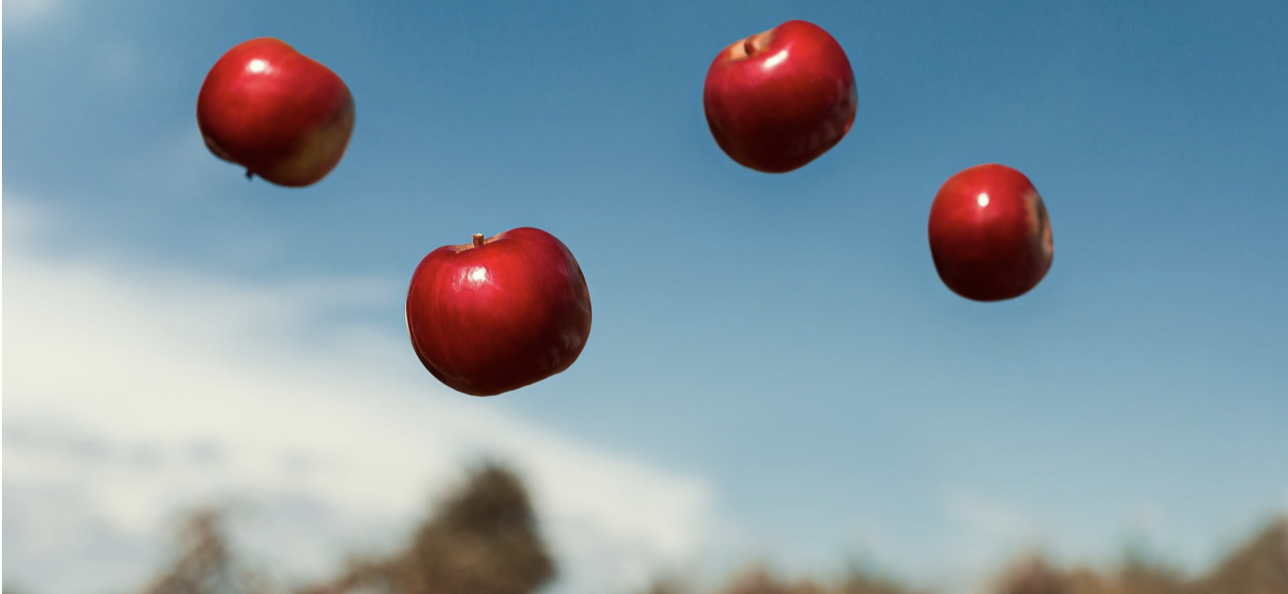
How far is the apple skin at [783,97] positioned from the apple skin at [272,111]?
1806mm

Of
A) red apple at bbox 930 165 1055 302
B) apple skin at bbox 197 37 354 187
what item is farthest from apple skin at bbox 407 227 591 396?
red apple at bbox 930 165 1055 302

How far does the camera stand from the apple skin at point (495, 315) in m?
5.32

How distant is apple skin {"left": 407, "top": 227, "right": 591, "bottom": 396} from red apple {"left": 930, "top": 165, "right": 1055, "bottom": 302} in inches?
67.7

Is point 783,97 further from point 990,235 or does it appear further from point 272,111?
point 272,111

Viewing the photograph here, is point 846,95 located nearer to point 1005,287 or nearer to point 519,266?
point 1005,287

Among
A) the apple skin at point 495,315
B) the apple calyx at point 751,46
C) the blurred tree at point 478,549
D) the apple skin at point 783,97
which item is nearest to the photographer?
the apple skin at point 495,315

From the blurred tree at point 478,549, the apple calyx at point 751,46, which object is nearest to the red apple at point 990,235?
the apple calyx at point 751,46

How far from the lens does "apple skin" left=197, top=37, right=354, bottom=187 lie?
18.2 feet

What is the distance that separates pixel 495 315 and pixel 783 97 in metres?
1.60

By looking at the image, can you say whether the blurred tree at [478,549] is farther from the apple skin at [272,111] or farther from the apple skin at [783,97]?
the apple skin at [783,97]

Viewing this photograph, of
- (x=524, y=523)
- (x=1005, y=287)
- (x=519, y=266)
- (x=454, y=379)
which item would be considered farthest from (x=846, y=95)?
(x=524, y=523)

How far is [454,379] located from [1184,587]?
14023 millimetres

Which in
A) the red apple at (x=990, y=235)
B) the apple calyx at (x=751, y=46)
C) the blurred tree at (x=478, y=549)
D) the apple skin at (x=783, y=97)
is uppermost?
the blurred tree at (x=478, y=549)

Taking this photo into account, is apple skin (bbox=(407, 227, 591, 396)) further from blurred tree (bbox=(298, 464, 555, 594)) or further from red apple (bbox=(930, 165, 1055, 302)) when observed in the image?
blurred tree (bbox=(298, 464, 555, 594))
